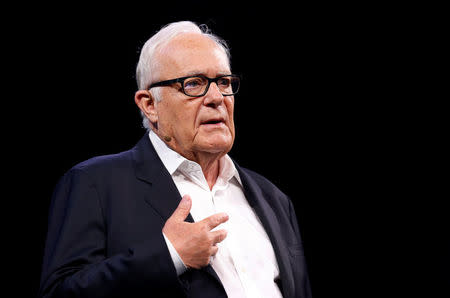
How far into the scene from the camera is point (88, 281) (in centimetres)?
138

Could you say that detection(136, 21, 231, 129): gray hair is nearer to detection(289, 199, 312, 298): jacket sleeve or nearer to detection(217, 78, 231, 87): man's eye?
detection(217, 78, 231, 87): man's eye

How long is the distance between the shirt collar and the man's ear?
0.07m

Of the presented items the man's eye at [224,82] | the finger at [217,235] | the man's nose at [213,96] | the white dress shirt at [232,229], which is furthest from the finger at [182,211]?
the man's eye at [224,82]

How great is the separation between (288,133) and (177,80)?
45.1 inches

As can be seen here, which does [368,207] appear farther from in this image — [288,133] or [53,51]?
[53,51]

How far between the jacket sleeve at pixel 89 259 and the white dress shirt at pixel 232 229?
282mm

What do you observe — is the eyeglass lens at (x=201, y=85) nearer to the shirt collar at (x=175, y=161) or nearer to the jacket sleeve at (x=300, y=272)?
the shirt collar at (x=175, y=161)

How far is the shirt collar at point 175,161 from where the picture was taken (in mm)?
1784

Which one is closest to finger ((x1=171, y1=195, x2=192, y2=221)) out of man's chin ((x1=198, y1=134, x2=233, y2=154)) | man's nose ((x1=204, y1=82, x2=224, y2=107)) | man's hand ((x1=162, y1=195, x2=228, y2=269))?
man's hand ((x1=162, y1=195, x2=228, y2=269))

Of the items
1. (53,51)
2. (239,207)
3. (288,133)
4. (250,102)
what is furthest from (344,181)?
(53,51)

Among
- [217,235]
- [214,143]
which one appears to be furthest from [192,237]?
[214,143]

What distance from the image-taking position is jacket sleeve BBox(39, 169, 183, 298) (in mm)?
1375

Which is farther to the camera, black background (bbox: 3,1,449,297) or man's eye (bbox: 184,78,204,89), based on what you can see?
black background (bbox: 3,1,449,297)

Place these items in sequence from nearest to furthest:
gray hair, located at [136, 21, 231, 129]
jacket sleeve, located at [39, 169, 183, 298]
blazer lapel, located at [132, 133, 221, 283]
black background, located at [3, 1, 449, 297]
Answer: jacket sleeve, located at [39, 169, 183, 298], blazer lapel, located at [132, 133, 221, 283], gray hair, located at [136, 21, 231, 129], black background, located at [3, 1, 449, 297]
